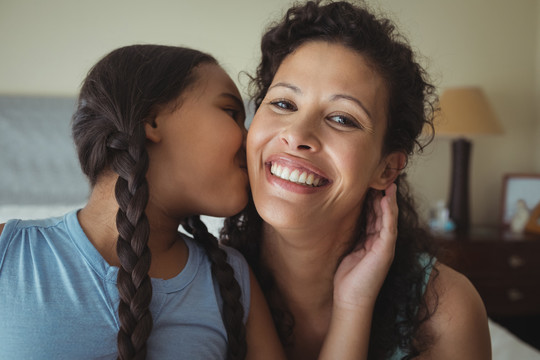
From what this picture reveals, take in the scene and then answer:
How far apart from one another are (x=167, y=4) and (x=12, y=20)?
0.87 m

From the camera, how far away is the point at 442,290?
1.27 m

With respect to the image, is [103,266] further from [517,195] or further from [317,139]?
[517,195]

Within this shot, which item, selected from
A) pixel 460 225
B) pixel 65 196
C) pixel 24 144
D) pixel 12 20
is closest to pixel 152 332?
pixel 65 196

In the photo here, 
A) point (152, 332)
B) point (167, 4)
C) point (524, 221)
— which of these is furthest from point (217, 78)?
point (524, 221)

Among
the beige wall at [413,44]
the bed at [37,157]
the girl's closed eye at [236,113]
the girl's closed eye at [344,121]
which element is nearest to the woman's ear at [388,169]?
the girl's closed eye at [344,121]

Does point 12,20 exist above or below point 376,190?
above

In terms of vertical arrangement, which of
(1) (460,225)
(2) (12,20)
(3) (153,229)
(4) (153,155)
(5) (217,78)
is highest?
(2) (12,20)

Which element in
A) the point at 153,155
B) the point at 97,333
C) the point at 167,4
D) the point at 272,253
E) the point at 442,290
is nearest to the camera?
the point at 97,333

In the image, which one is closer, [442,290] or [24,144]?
[442,290]

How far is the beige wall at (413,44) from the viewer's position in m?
2.63

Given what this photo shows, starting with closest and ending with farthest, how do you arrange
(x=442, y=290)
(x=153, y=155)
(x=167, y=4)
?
(x=153, y=155) < (x=442, y=290) < (x=167, y=4)

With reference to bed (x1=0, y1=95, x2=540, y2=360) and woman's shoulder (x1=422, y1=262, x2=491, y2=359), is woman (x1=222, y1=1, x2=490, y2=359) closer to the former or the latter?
woman's shoulder (x1=422, y1=262, x2=491, y2=359)

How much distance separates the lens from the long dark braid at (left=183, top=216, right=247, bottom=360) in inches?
43.3

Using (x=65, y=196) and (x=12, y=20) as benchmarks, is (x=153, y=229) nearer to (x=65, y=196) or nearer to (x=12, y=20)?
(x=65, y=196)
